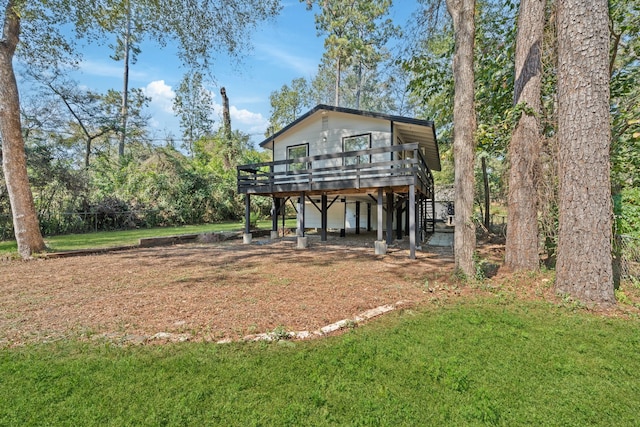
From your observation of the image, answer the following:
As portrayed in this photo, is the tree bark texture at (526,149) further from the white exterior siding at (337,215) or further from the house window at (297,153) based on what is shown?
the white exterior siding at (337,215)

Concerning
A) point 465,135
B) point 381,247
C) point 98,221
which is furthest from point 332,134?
point 98,221

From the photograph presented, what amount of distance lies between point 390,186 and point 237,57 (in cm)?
659

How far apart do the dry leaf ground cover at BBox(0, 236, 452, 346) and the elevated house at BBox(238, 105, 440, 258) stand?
7.54 ft

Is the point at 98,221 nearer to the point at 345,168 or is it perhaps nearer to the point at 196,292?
the point at 345,168

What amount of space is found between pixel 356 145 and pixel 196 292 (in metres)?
9.58

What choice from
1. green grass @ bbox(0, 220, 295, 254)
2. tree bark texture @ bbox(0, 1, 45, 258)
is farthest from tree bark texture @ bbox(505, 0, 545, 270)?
tree bark texture @ bbox(0, 1, 45, 258)

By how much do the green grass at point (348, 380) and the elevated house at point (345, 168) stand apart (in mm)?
5492

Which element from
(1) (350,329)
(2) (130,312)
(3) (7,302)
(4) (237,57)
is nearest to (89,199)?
(4) (237,57)

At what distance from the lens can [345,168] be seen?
10.1 m

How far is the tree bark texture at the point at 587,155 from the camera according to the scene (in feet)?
14.5

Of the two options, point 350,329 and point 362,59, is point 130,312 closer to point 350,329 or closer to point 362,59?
point 350,329

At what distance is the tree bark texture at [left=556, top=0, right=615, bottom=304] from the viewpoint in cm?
441

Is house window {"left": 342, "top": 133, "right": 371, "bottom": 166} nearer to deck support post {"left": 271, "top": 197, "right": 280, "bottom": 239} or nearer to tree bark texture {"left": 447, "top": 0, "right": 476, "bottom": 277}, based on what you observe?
deck support post {"left": 271, "top": 197, "right": 280, "bottom": 239}

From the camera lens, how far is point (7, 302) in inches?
188
